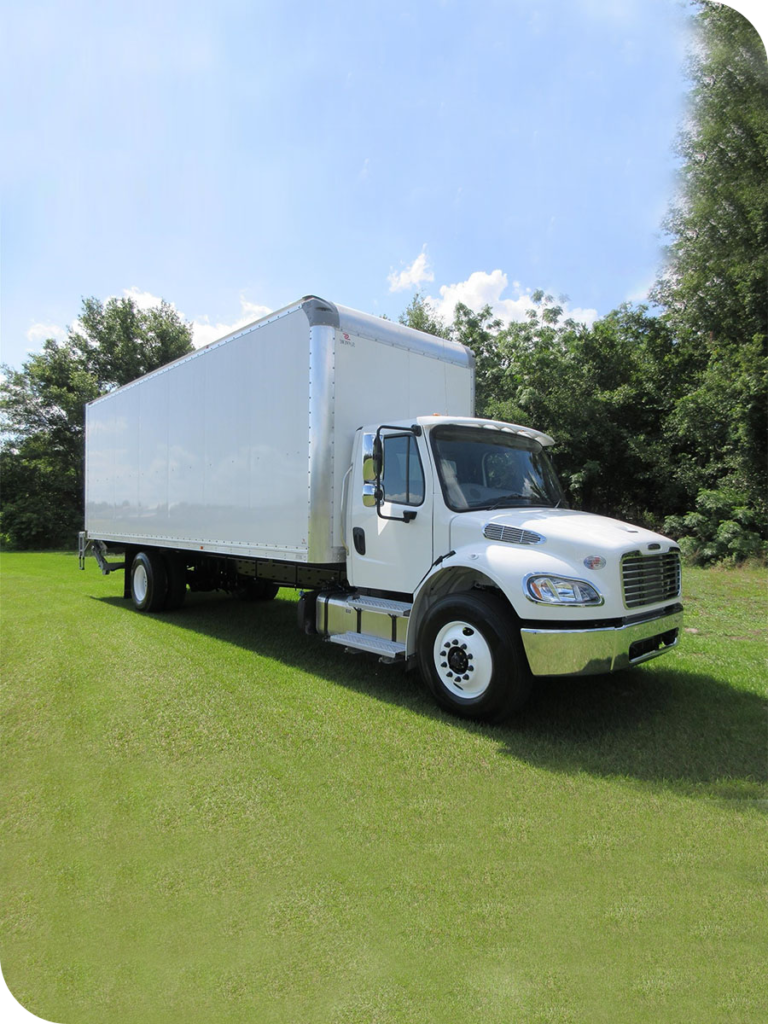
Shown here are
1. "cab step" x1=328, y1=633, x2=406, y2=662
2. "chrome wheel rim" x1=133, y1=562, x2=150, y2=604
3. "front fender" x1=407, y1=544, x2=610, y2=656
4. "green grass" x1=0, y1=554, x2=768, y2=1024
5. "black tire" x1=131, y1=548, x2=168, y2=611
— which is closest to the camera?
"green grass" x1=0, y1=554, x2=768, y2=1024

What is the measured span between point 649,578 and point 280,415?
163 inches

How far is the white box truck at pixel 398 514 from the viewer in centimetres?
473

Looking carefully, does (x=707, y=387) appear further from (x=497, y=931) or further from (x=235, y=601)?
(x=497, y=931)

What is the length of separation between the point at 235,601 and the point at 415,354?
21.1ft

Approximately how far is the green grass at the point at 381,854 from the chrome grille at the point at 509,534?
1.49 metres

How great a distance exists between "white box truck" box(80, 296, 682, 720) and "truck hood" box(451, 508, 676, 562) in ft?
0.05

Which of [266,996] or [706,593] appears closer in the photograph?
[266,996]

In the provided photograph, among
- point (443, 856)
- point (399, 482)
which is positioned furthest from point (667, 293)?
point (443, 856)

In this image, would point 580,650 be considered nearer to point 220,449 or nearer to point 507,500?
point 507,500

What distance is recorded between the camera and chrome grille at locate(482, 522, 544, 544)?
16.3 ft

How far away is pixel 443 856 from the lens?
10.3ft

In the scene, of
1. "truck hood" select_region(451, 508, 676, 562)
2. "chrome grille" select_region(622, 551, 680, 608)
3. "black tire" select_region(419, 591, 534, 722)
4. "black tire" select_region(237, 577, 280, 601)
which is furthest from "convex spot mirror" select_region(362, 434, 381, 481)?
"black tire" select_region(237, 577, 280, 601)

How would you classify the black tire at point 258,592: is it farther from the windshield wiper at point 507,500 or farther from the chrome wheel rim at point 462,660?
the chrome wheel rim at point 462,660

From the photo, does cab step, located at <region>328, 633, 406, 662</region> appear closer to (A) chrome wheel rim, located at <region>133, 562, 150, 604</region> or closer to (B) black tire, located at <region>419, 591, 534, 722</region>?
(B) black tire, located at <region>419, 591, 534, 722</region>
